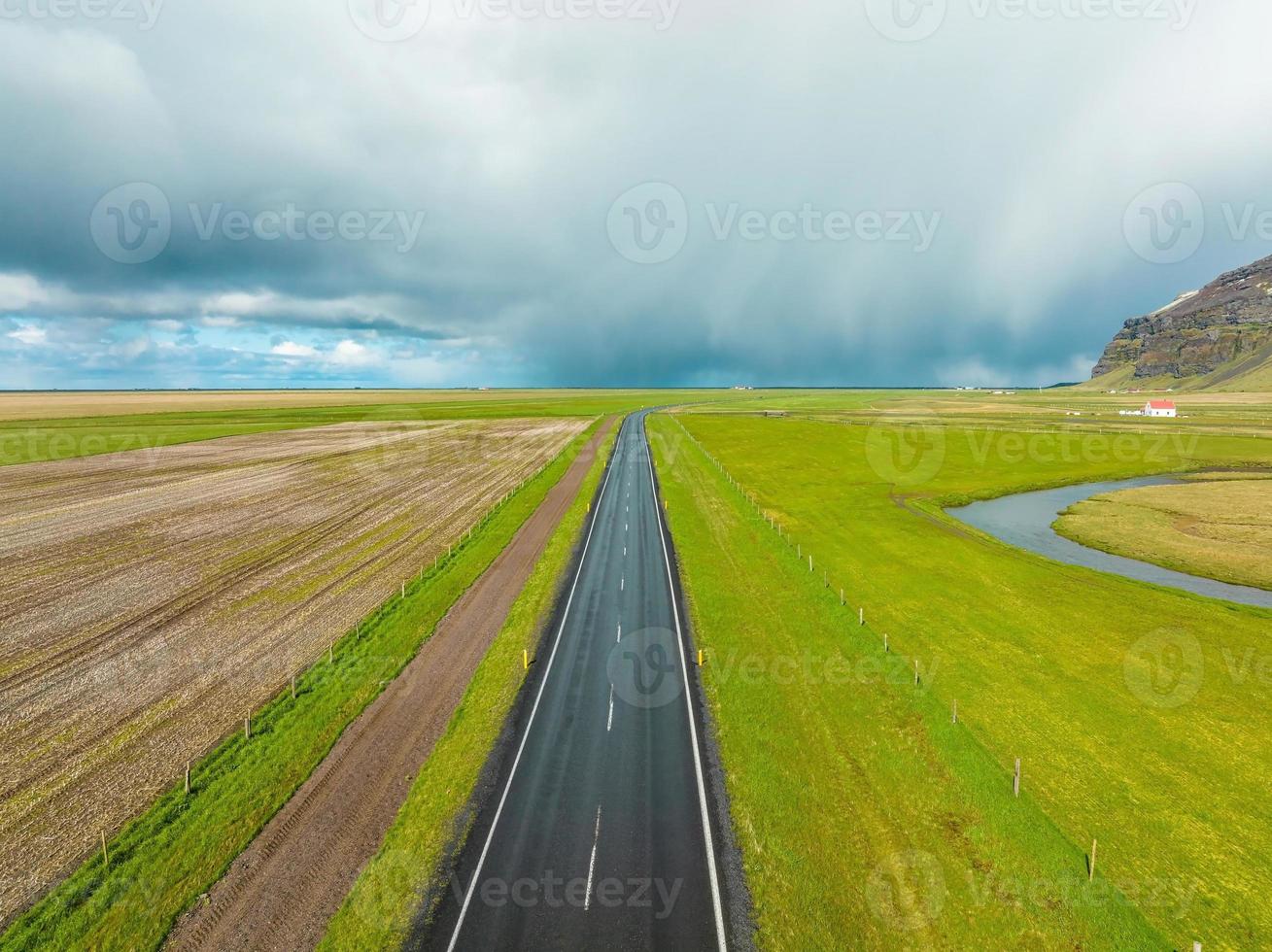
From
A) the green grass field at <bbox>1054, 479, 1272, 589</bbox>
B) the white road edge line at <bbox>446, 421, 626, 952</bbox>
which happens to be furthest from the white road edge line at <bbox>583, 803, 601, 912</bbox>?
the green grass field at <bbox>1054, 479, 1272, 589</bbox>

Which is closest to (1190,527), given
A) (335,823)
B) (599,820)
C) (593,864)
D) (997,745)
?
(997,745)

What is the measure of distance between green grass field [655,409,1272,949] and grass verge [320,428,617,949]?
344 inches

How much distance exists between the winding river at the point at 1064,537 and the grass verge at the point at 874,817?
26.7m

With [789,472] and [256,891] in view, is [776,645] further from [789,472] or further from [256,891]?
[789,472]

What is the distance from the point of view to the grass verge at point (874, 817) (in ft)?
45.2

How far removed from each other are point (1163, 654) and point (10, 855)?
44.7 metres

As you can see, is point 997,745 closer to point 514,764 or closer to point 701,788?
point 701,788

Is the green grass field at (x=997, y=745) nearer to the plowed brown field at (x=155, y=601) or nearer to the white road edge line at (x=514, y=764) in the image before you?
the white road edge line at (x=514, y=764)

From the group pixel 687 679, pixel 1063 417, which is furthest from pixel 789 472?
pixel 1063 417

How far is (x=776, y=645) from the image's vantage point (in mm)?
28078

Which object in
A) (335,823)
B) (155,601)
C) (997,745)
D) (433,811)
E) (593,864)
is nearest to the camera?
(593,864)

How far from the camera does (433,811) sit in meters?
17.1

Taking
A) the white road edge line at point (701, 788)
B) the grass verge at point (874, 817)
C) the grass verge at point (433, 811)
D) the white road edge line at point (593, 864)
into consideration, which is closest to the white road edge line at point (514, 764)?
the grass verge at point (433, 811)

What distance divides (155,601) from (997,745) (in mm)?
43516
